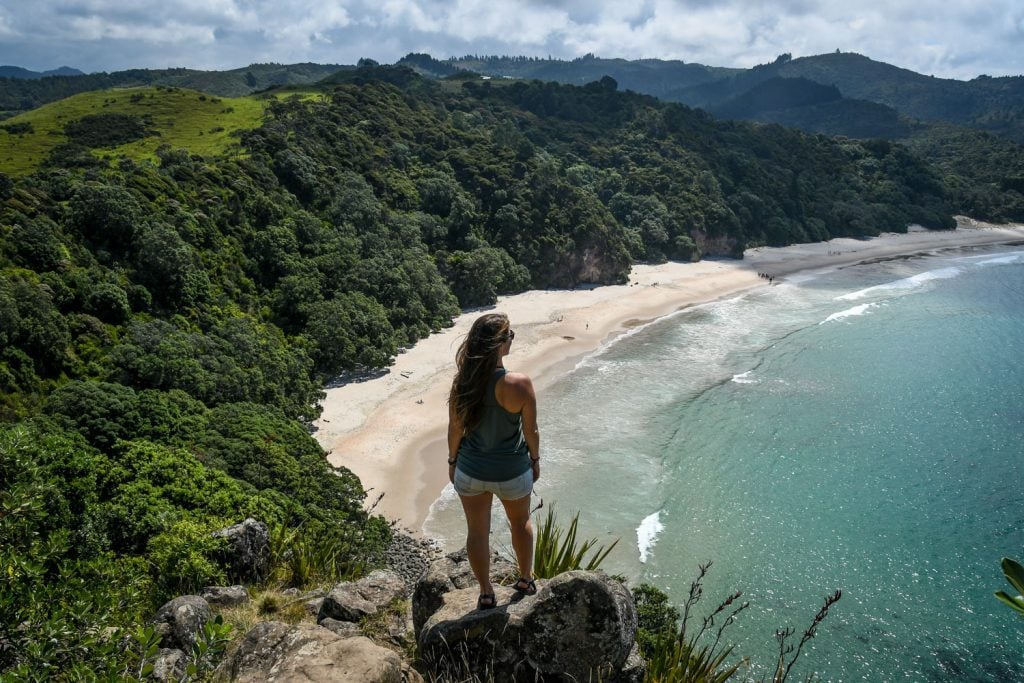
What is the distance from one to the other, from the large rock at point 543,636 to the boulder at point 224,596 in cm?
342

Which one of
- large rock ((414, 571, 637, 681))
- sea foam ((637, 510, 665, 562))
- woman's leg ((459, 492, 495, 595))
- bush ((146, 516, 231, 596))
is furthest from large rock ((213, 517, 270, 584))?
sea foam ((637, 510, 665, 562))

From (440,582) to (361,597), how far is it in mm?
1407

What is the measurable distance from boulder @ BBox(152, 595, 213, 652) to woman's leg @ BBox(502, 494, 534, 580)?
3.52 meters

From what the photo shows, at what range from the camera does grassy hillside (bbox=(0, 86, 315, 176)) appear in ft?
139

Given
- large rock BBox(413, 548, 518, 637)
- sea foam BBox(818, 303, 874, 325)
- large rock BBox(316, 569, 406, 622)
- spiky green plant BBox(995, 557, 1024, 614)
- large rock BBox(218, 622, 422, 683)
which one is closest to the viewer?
spiky green plant BBox(995, 557, 1024, 614)

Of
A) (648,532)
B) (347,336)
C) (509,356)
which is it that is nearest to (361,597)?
(648,532)

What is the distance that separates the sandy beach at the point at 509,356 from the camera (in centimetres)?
2388

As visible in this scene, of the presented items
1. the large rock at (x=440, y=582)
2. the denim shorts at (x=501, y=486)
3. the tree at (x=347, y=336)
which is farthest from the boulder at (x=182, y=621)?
the tree at (x=347, y=336)

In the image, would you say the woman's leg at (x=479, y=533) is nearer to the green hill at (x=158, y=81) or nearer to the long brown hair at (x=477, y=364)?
the long brown hair at (x=477, y=364)

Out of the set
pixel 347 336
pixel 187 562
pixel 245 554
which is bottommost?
pixel 347 336

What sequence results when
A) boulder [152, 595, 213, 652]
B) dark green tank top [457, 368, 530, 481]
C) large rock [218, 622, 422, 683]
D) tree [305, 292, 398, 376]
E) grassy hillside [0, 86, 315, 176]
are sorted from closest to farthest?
1. large rock [218, 622, 422, 683]
2. dark green tank top [457, 368, 530, 481]
3. boulder [152, 595, 213, 652]
4. tree [305, 292, 398, 376]
5. grassy hillside [0, 86, 315, 176]

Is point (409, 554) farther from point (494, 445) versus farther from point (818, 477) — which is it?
point (818, 477)

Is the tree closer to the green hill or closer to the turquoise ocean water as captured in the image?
the turquoise ocean water

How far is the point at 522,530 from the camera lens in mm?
5473
